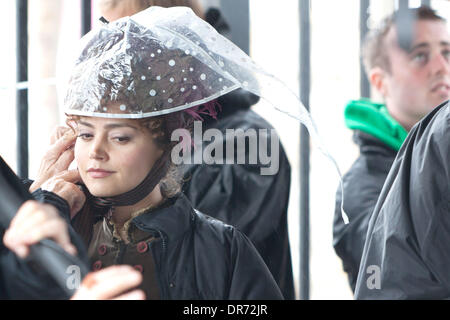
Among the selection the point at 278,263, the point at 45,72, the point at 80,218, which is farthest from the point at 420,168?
the point at 45,72

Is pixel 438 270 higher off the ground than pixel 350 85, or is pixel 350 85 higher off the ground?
Answer: pixel 350 85

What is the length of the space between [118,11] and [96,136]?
0.29 m

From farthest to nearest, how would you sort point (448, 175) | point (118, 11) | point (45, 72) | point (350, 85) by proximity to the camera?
1. point (350, 85)
2. point (45, 72)
3. point (118, 11)
4. point (448, 175)

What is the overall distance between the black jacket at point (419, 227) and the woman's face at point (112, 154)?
1.67ft

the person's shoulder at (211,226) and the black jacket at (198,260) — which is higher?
the person's shoulder at (211,226)

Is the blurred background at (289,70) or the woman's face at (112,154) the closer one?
the woman's face at (112,154)

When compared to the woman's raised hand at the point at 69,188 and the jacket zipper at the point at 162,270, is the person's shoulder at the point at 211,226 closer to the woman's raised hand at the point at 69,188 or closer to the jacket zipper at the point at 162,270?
the jacket zipper at the point at 162,270

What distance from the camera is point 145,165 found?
1445 millimetres

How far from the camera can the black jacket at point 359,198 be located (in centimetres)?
185

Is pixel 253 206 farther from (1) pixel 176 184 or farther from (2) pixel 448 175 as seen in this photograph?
(2) pixel 448 175

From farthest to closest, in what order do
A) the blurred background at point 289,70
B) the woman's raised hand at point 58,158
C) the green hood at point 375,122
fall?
1. the green hood at point 375,122
2. the blurred background at point 289,70
3. the woman's raised hand at point 58,158

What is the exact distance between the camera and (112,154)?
141cm

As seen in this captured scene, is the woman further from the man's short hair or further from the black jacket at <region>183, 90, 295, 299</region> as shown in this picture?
the man's short hair

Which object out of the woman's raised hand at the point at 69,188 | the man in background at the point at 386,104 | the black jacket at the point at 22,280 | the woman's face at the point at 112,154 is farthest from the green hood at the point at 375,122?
the black jacket at the point at 22,280
